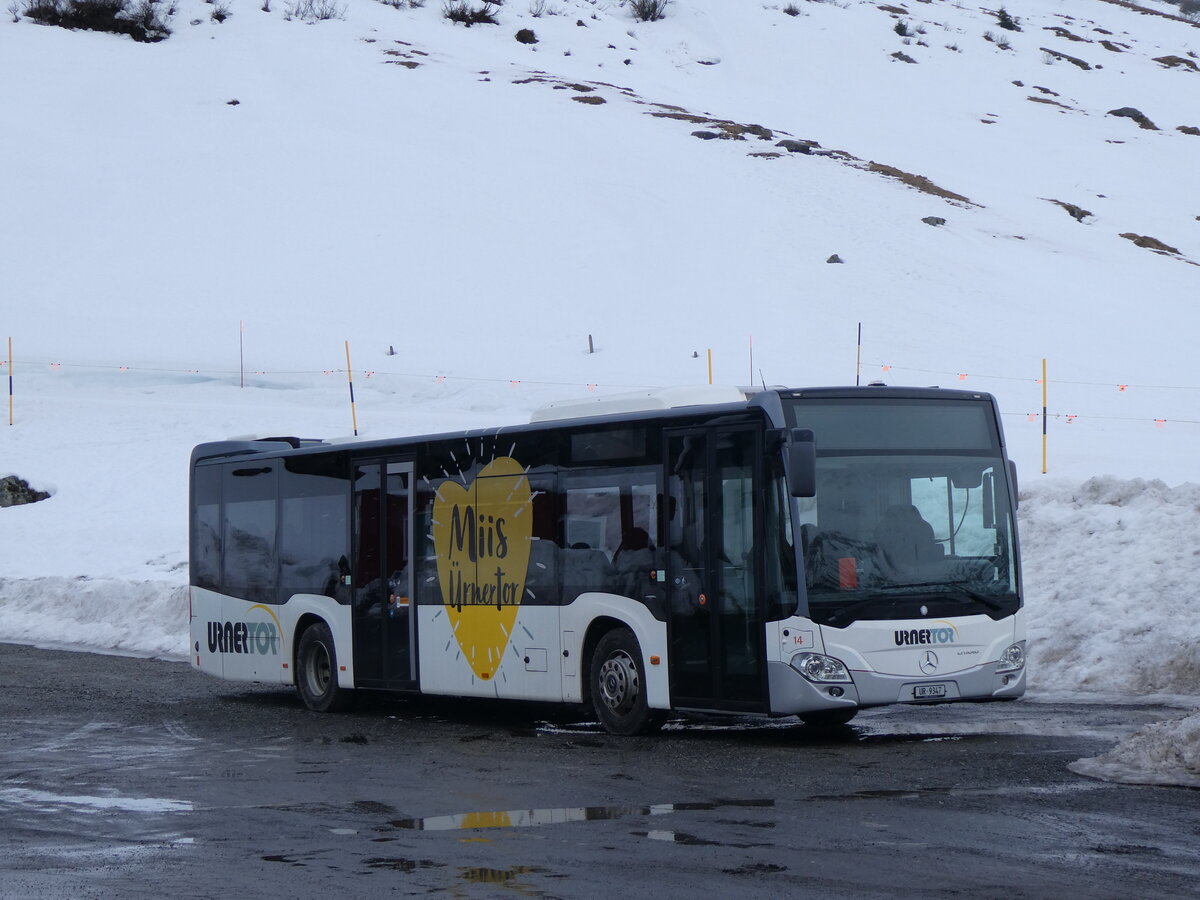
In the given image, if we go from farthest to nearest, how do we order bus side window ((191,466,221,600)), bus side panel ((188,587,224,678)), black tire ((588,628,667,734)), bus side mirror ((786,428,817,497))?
bus side window ((191,466,221,600)), bus side panel ((188,587,224,678)), black tire ((588,628,667,734)), bus side mirror ((786,428,817,497))

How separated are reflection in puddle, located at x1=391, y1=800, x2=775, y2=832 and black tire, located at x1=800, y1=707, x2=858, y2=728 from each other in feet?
13.2

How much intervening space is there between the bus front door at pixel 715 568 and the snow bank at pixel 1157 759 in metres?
2.62

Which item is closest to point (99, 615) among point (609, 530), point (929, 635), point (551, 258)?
point (609, 530)

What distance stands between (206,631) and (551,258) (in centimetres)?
3609

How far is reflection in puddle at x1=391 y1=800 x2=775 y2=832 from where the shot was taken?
889 centimetres

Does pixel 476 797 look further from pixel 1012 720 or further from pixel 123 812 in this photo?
pixel 1012 720

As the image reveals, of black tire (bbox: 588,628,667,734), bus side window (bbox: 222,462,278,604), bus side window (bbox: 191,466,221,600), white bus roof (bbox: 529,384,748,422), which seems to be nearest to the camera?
black tire (bbox: 588,628,667,734)

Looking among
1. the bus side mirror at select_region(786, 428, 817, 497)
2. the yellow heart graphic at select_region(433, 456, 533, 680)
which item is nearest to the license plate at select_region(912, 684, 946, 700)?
the bus side mirror at select_region(786, 428, 817, 497)

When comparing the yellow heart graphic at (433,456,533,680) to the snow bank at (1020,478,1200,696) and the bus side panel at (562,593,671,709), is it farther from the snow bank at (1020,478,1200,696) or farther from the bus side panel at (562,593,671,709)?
the snow bank at (1020,478,1200,696)

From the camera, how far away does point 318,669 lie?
1681 cm

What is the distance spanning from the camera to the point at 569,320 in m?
48.0

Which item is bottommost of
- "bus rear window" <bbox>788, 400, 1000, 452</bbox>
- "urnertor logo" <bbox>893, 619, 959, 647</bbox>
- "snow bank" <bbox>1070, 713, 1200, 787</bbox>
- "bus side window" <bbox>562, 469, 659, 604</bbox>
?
"snow bank" <bbox>1070, 713, 1200, 787</bbox>

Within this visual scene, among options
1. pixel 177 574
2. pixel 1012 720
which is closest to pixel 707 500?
pixel 1012 720

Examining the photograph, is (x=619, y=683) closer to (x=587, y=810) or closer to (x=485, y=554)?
(x=485, y=554)
